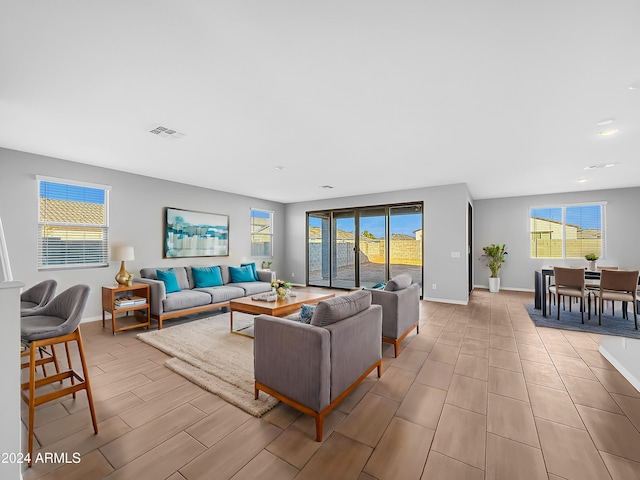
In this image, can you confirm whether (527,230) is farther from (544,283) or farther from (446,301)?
(446,301)

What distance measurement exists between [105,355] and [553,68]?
4.97 meters

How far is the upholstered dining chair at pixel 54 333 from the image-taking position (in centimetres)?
171

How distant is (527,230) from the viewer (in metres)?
7.30

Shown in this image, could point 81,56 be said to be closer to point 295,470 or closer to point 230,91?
point 230,91

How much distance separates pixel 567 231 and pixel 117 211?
10.0 metres

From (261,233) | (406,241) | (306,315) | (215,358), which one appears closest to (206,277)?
(261,233)

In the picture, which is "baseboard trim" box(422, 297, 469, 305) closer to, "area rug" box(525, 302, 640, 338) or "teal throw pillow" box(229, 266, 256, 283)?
"area rug" box(525, 302, 640, 338)

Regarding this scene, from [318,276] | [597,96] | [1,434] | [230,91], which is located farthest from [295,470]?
[318,276]

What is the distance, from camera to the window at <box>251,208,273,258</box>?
292 inches

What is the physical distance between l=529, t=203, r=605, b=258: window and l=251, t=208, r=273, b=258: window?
7.08 meters

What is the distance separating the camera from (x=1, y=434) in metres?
1.26

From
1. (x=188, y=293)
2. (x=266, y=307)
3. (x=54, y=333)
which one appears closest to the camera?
(x=54, y=333)

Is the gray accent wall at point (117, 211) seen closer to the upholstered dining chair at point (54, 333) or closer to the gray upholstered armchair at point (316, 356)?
the upholstered dining chair at point (54, 333)

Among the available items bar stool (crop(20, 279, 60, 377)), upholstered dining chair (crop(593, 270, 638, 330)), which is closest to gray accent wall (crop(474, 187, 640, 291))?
upholstered dining chair (crop(593, 270, 638, 330))
